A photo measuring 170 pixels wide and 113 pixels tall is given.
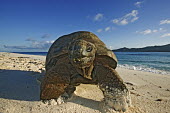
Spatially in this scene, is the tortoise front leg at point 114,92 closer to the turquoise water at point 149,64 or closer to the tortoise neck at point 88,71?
the tortoise neck at point 88,71

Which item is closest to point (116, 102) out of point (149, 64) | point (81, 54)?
point (81, 54)

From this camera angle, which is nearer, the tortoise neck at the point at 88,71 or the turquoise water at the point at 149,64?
the tortoise neck at the point at 88,71

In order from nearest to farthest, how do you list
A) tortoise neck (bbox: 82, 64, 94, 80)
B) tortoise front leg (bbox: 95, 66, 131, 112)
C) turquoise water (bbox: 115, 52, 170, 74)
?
tortoise front leg (bbox: 95, 66, 131, 112) < tortoise neck (bbox: 82, 64, 94, 80) < turquoise water (bbox: 115, 52, 170, 74)

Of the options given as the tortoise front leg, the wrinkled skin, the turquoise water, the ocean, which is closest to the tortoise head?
the wrinkled skin

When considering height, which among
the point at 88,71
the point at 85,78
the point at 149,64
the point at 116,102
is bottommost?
the point at 149,64

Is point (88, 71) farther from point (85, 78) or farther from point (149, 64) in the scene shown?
point (149, 64)

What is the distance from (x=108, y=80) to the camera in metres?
2.35

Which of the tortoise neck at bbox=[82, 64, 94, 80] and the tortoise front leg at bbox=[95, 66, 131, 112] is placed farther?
the tortoise neck at bbox=[82, 64, 94, 80]

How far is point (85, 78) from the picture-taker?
8.63 ft

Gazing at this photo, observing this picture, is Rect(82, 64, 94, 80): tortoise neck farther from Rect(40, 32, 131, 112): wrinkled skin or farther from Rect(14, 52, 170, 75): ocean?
Rect(14, 52, 170, 75): ocean

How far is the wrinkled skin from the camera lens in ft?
7.59

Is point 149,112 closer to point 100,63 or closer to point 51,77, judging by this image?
point 100,63

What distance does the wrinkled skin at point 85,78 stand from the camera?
231 cm

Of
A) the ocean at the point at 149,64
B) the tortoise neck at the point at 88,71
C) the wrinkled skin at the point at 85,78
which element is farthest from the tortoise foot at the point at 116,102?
the ocean at the point at 149,64
